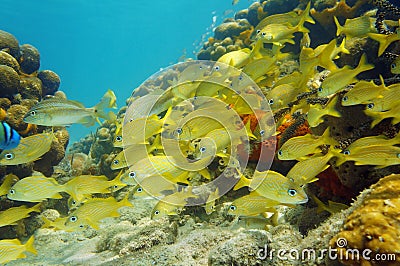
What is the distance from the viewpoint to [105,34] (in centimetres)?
10600

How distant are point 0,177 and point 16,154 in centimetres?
324

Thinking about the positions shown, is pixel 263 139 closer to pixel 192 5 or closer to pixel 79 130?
pixel 79 130

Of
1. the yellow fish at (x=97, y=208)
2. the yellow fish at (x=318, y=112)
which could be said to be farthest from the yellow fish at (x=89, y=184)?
the yellow fish at (x=318, y=112)

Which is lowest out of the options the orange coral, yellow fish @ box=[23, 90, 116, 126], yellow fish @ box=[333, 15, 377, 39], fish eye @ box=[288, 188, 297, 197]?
fish eye @ box=[288, 188, 297, 197]

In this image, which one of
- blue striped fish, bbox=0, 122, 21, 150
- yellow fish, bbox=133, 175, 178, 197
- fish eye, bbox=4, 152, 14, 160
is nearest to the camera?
blue striped fish, bbox=0, 122, 21, 150

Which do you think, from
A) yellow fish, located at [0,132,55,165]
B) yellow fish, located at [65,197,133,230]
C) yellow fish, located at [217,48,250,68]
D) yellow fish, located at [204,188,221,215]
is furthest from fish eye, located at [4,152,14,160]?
yellow fish, located at [217,48,250,68]

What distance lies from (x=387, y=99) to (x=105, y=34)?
4565 inches

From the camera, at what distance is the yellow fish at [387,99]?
9.93 feet

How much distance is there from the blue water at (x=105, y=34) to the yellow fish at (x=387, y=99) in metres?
29.1

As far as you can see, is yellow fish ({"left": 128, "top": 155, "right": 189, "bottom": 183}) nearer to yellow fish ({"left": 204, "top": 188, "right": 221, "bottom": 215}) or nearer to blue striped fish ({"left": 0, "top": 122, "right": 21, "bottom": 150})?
yellow fish ({"left": 204, "top": 188, "right": 221, "bottom": 215})

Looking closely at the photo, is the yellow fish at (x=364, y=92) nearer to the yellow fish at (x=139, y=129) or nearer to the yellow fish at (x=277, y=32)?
the yellow fish at (x=277, y=32)

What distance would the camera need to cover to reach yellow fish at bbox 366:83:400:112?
3027 mm

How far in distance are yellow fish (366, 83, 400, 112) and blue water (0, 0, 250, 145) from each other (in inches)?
1147

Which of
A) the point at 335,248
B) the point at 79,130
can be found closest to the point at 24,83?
the point at 335,248
